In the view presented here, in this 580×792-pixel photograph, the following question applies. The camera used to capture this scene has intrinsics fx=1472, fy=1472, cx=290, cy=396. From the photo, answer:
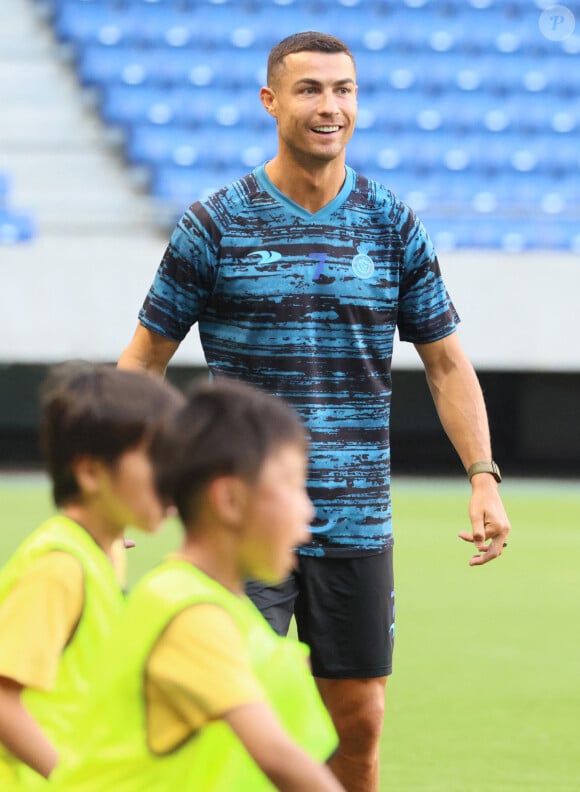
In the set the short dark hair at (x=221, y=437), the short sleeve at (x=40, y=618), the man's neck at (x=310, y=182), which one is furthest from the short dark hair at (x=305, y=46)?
the short dark hair at (x=221, y=437)

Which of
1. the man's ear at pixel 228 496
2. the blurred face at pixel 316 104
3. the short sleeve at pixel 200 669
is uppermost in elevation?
the blurred face at pixel 316 104

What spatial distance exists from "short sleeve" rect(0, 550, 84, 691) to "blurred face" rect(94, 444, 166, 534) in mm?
112

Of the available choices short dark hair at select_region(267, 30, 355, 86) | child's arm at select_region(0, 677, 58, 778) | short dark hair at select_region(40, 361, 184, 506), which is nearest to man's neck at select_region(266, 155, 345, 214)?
short dark hair at select_region(267, 30, 355, 86)

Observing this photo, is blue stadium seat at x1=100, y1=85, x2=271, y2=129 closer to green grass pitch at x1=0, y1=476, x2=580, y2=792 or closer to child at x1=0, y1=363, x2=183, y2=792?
green grass pitch at x1=0, y1=476, x2=580, y2=792

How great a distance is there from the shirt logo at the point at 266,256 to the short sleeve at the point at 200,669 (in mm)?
1675

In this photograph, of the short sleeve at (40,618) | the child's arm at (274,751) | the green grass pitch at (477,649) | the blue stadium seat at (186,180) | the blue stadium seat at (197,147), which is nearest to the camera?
the child's arm at (274,751)

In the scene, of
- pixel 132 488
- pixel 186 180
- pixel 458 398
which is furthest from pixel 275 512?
pixel 186 180

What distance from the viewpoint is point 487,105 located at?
15.9 m

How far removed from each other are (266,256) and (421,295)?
0.40 meters

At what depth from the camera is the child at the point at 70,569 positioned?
215cm

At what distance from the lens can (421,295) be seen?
11.5ft

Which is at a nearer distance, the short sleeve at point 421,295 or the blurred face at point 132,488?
the blurred face at point 132,488

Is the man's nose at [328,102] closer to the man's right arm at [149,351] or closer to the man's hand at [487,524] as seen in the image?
the man's right arm at [149,351]

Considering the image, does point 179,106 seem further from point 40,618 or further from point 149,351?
point 40,618
